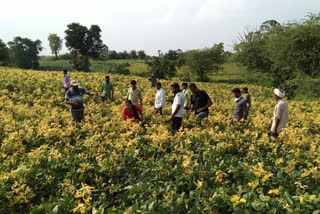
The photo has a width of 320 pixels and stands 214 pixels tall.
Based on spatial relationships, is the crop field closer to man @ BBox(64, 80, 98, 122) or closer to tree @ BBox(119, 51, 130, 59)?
man @ BBox(64, 80, 98, 122)

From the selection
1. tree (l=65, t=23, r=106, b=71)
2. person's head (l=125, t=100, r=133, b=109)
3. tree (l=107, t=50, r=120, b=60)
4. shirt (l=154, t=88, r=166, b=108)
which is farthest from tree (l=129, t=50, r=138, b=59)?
person's head (l=125, t=100, r=133, b=109)

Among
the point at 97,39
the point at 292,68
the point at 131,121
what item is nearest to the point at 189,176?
the point at 131,121

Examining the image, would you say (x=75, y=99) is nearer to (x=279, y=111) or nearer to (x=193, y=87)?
(x=193, y=87)

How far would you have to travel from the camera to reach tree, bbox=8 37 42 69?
65438 millimetres

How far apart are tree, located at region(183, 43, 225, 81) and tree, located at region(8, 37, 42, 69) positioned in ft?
160

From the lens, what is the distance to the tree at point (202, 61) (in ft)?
151

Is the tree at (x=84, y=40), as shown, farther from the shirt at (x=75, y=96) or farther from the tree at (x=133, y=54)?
the tree at (x=133, y=54)

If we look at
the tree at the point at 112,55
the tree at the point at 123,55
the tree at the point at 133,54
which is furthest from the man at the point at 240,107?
the tree at the point at 133,54

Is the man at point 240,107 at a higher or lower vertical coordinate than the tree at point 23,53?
lower

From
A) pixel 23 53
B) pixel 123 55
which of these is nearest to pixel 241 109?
pixel 23 53

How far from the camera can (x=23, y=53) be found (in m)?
66.1

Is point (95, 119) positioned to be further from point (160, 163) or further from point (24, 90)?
point (24, 90)

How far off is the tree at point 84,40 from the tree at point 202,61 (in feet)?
104

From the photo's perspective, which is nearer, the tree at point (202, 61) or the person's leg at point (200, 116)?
the person's leg at point (200, 116)
